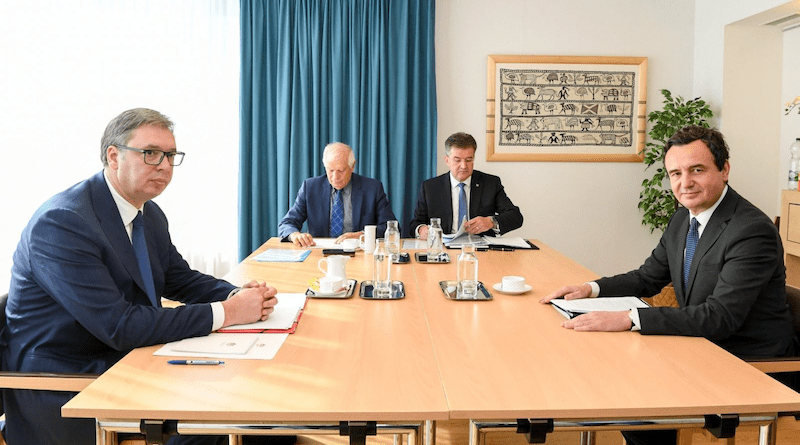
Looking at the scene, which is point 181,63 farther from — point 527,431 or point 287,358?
point 527,431

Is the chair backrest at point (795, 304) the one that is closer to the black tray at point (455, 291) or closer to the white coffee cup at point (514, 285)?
the white coffee cup at point (514, 285)

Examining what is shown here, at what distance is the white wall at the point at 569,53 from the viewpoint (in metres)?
5.10

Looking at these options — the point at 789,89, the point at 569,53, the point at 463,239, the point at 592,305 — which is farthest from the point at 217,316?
the point at 789,89

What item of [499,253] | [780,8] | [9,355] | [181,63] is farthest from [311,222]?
[780,8]

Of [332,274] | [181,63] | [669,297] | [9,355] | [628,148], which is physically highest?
[181,63]

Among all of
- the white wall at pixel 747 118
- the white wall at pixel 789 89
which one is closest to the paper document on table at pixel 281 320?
the white wall at pixel 747 118

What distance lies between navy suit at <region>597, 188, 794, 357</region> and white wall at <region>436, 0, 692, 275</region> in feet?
10.0

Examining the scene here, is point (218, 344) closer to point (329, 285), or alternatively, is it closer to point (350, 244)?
point (329, 285)

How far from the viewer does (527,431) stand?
127cm

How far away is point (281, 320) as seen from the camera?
1.88m

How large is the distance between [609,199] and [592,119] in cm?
68

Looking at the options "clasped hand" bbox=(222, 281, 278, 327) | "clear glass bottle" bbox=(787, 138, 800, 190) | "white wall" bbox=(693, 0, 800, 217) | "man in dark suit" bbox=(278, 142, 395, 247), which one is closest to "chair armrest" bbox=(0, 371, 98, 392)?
"clasped hand" bbox=(222, 281, 278, 327)

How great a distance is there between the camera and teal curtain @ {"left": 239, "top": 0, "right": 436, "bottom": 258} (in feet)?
16.2

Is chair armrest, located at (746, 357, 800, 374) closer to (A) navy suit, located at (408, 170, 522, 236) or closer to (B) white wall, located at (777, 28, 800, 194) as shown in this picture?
(A) navy suit, located at (408, 170, 522, 236)
